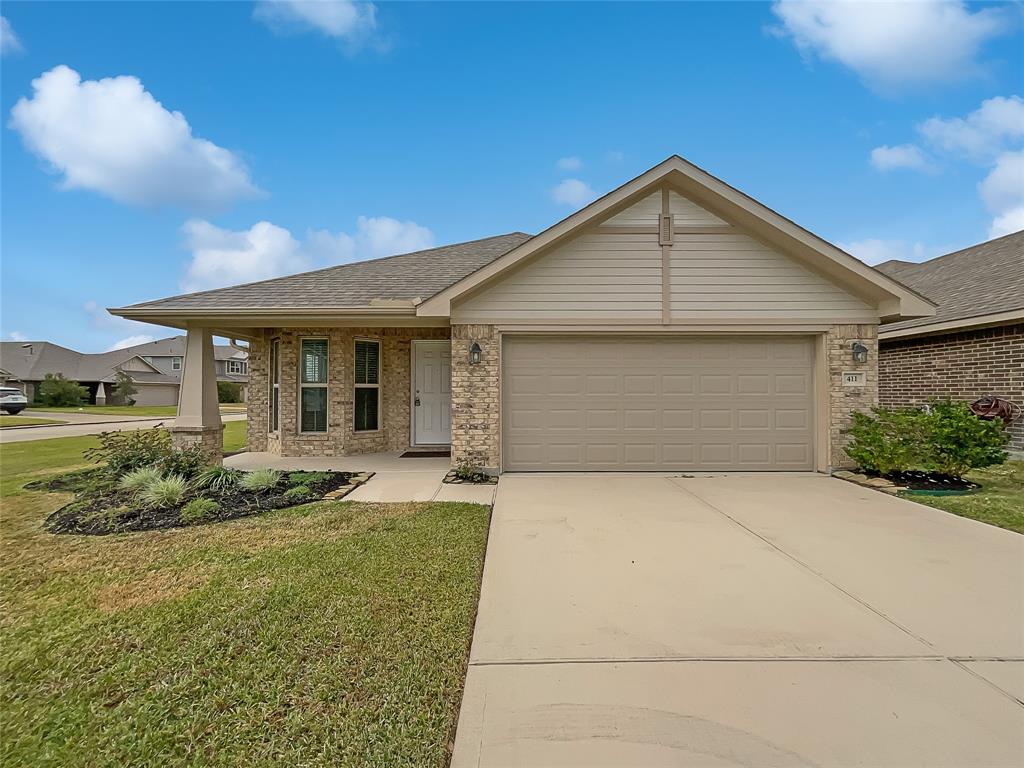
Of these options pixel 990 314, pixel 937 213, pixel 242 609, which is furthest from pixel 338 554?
pixel 937 213

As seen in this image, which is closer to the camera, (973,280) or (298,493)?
(298,493)

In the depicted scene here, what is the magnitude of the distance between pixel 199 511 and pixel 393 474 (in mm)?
2766

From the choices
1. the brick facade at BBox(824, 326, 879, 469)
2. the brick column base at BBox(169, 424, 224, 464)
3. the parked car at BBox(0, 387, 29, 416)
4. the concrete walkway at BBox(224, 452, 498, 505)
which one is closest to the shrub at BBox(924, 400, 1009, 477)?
the brick facade at BBox(824, 326, 879, 469)

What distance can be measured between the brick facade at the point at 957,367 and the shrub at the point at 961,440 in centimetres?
387

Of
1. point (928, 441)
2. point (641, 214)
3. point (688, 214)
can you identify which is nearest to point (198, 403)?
point (641, 214)

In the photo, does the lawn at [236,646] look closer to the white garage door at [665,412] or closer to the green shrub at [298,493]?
the green shrub at [298,493]

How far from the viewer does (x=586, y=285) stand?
7230mm

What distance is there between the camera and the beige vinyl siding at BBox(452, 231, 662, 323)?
23.6 feet

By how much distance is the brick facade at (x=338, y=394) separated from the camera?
8.96 m

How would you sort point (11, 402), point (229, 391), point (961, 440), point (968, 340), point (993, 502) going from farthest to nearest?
point (229, 391)
point (11, 402)
point (968, 340)
point (961, 440)
point (993, 502)

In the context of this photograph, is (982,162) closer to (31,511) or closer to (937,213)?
(937,213)

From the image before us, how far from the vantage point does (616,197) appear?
689 cm

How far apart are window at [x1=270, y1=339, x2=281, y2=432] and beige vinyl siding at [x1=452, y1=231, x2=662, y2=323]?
4262 millimetres

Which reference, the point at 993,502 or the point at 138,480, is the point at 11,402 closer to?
the point at 138,480
